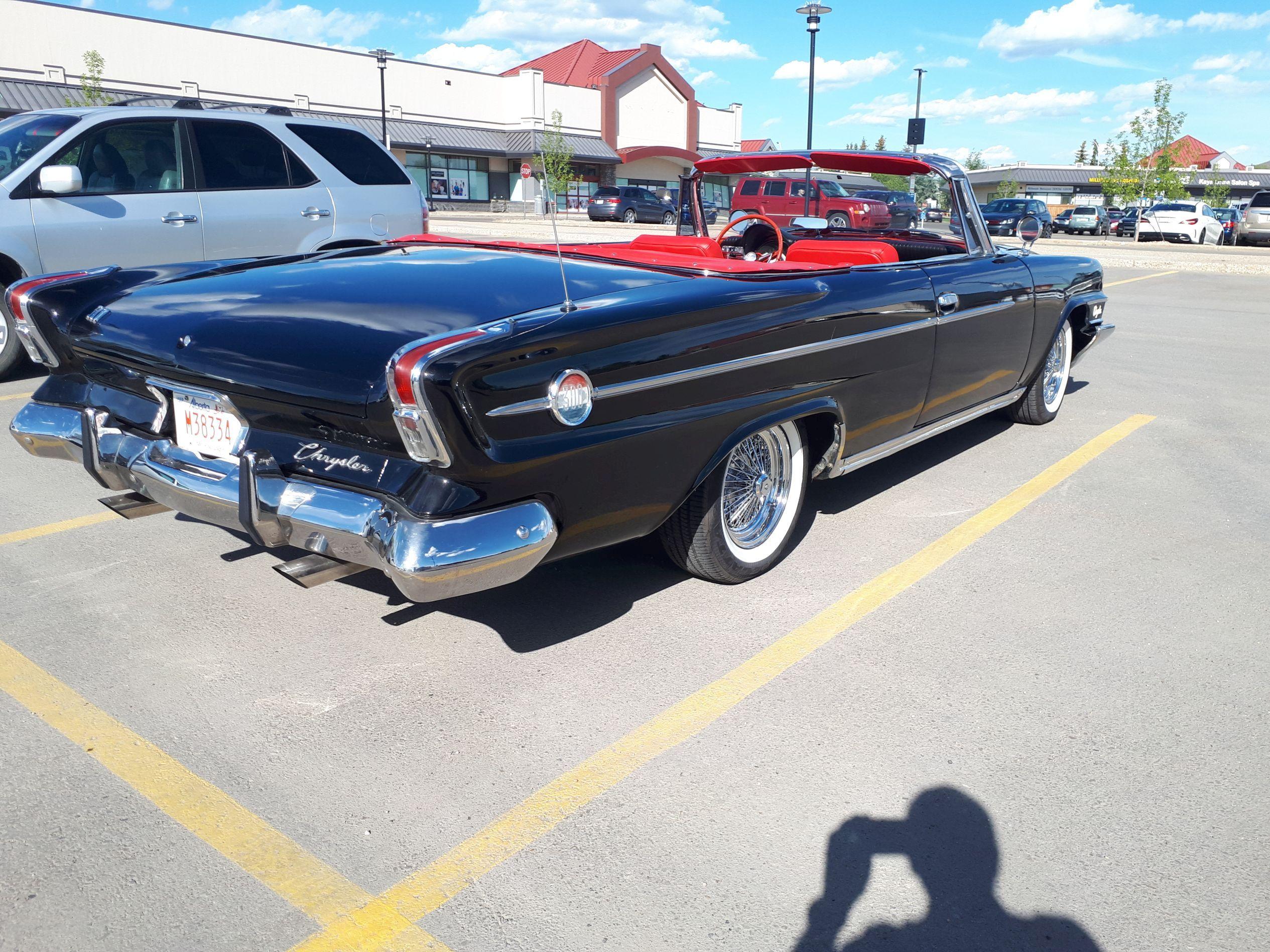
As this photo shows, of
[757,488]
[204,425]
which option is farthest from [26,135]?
[757,488]

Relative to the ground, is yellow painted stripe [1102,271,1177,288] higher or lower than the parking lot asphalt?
higher

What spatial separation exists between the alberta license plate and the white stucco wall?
51.2m

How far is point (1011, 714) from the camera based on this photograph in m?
2.80

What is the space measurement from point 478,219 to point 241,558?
33.0m

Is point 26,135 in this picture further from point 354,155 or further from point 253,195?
point 354,155

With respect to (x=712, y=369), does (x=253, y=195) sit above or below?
above

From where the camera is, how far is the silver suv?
6.33 m

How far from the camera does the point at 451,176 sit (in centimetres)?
4697

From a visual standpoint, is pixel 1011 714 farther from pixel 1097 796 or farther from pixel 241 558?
pixel 241 558

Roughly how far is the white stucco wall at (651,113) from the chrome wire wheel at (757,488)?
50671mm

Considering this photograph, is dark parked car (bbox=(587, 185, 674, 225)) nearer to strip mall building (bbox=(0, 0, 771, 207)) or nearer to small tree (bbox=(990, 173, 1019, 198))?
strip mall building (bbox=(0, 0, 771, 207))

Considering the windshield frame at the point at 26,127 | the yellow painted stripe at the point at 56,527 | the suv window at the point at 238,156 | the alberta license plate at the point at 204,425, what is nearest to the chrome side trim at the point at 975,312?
the alberta license plate at the point at 204,425

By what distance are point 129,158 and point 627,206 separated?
34630 millimetres

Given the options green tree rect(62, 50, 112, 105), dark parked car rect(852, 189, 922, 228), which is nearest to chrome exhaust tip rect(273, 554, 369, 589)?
dark parked car rect(852, 189, 922, 228)
